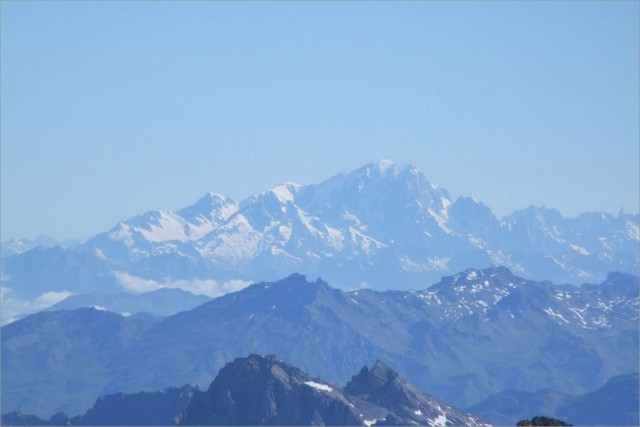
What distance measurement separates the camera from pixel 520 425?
143250 mm

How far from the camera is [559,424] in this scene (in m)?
146

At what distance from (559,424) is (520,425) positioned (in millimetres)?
5278
